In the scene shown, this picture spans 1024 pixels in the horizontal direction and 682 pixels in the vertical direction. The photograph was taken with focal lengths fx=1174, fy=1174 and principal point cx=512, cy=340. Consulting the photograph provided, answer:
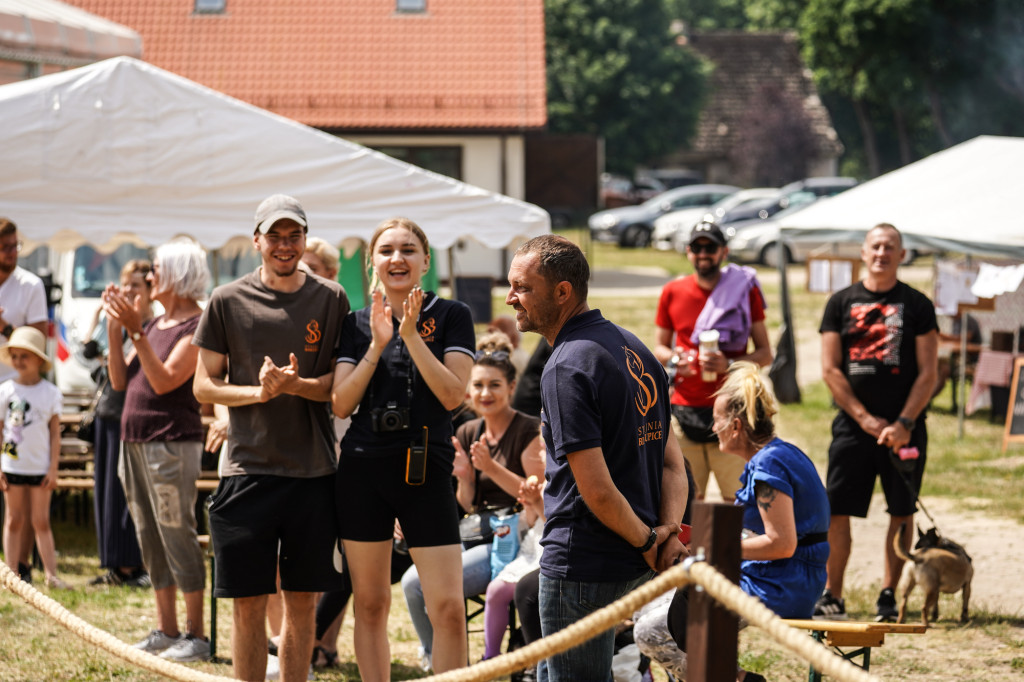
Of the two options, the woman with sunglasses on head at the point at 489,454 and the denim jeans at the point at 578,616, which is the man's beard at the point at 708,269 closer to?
the woman with sunglasses on head at the point at 489,454

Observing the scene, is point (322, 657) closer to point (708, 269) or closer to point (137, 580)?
A: point (137, 580)

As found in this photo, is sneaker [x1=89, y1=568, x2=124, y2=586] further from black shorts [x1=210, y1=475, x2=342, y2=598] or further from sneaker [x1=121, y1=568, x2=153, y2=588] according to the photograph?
black shorts [x1=210, y1=475, x2=342, y2=598]

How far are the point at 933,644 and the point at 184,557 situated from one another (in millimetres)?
3666

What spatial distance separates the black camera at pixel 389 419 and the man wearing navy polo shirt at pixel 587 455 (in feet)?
3.00

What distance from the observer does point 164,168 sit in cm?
757

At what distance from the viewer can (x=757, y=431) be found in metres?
4.66

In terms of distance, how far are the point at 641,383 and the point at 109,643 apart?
1.72m

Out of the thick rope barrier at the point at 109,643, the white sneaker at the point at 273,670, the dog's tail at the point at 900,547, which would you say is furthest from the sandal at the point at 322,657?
the dog's tail at the point at 900,547

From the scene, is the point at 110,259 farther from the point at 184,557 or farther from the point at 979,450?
the point at 979,450

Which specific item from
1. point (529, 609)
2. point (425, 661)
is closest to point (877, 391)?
point (529, 609)

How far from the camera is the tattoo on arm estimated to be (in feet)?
14.6

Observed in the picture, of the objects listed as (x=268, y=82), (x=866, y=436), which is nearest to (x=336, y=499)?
(x=866, y=436)

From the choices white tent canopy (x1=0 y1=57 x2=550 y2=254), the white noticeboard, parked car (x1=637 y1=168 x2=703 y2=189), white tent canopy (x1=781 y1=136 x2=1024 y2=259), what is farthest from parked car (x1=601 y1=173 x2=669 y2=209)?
white tent canopy (x1=0 y1=57 x2=550 y2=254)

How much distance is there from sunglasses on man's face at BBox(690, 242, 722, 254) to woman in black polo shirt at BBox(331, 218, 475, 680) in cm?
236
